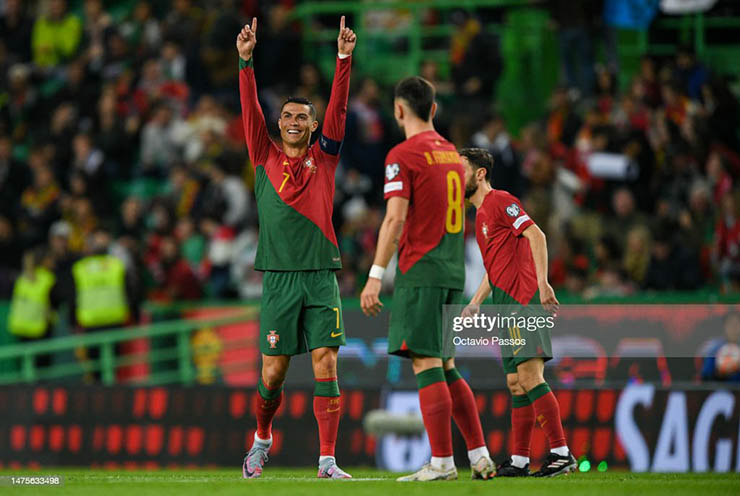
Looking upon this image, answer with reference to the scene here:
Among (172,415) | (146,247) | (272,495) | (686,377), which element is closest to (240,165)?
(146,247)

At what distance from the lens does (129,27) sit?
2156 centimetres

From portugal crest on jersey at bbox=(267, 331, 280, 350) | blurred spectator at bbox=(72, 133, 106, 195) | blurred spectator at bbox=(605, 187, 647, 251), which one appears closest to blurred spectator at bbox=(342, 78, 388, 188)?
blurred spectator at bbox=(605, 187, 647, 251)

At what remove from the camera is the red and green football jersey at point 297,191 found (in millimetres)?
9180

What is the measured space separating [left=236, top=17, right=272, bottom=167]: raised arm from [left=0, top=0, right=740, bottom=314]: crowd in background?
5944 millimetres

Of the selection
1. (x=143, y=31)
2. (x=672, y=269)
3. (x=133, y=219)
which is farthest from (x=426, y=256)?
(x=143, y=31)

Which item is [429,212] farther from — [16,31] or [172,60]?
[16,31]

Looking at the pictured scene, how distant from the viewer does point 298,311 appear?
9141 mm

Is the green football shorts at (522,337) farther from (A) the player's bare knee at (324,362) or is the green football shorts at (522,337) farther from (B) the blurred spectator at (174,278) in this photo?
(B) the blurred spectator at (174,278)

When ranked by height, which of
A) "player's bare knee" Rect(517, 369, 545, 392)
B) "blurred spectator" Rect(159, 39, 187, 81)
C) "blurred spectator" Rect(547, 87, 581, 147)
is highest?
"blurred spectator" Rect(159, 39, 187, 81)

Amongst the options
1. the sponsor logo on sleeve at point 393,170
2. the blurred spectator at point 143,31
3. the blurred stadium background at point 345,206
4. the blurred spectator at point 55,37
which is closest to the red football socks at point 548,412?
the sponsor logo on sleeve at point 393,170

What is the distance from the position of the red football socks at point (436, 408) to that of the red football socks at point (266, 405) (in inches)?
53.2

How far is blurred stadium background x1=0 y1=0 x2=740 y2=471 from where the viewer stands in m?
13.5

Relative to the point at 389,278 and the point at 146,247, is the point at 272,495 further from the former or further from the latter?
the point at 146,247
